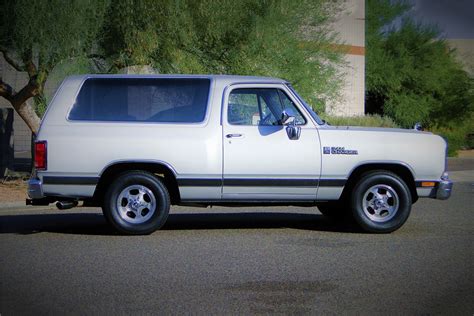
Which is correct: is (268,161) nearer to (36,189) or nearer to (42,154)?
(42,154)

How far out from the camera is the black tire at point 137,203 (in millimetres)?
11516

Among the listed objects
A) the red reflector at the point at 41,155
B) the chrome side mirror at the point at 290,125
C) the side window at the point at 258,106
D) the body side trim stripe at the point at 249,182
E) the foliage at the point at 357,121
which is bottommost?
the body side trim stripe at the point at 249,182

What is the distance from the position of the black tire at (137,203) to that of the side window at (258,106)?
4.49 feet

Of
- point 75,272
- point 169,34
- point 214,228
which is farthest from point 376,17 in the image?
point 75,272

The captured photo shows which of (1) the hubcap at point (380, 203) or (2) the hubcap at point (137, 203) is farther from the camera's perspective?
(1) the hubcap at point (380, 203)

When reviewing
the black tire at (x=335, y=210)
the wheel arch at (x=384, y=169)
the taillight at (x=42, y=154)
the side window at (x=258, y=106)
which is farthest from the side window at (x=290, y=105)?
the taillight at (x=42, y=154)

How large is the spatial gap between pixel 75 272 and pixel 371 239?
4199 mm

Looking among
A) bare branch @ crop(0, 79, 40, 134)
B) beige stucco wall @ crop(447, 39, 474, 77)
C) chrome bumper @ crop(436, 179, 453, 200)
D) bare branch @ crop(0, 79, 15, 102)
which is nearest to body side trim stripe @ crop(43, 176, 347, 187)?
chrome bumper @ crop(436, 179, 453, 200)

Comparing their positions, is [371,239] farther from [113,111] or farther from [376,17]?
[376,17]

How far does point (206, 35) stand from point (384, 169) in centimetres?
887

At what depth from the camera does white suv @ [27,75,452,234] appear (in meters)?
11.5

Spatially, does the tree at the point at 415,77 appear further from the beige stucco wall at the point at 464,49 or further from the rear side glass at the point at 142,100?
the rear side glass at the point at 142,100

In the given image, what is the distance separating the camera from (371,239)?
1134 cm

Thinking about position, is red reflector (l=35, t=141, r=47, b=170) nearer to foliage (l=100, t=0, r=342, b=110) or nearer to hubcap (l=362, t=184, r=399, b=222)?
hubcap (l=362, t=184, r=399, b=222)
